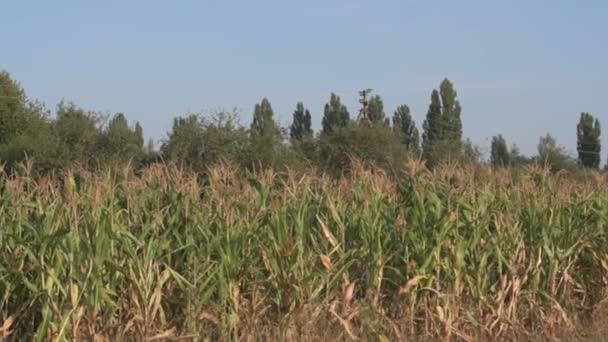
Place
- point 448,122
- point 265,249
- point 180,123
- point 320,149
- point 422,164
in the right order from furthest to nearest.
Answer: point 448,122
point 320,149
point 180,123
point 422,164
point 265,249

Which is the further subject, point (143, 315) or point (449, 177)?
point (449, 177)

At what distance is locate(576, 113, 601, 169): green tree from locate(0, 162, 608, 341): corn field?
6441 centimetres

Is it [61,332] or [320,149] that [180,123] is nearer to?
[320,149]

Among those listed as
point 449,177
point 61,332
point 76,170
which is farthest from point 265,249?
point 449,177

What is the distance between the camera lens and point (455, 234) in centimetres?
864

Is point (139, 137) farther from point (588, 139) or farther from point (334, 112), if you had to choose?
point (588, 139)

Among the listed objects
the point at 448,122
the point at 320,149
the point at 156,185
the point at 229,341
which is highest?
the point at 448,122

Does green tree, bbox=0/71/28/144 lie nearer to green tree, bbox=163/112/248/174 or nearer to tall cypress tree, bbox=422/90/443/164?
green tree, bbox=163/112/248/174

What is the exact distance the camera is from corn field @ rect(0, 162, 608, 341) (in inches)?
261

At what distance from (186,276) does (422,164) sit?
142 inches

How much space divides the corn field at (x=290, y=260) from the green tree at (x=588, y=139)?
6441 cm

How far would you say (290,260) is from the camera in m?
7.39

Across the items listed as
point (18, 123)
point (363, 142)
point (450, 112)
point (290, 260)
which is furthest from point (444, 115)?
point (290, 260)

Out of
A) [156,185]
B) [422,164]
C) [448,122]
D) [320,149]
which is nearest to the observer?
[156,185]
